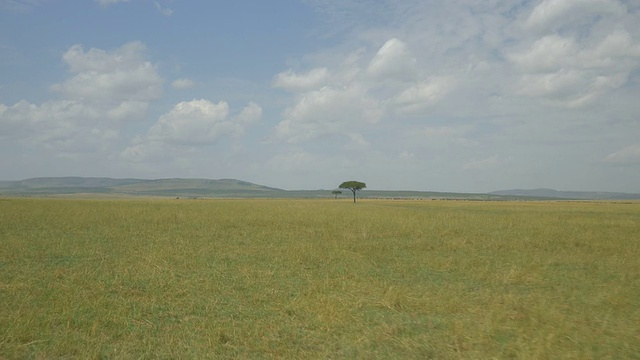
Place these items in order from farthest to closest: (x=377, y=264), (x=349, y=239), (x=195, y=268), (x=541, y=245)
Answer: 1. (x=349, y=239)
2. (x=541, y=245)
3. (x=377, y=264)
4. (x=195, y=268)

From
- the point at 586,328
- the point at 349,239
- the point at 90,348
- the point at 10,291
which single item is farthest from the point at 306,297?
the point at 349,239

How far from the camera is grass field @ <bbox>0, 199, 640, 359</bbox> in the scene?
7.59 meters

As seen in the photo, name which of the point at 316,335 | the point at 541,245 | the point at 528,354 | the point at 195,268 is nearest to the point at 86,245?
the point at 195,268

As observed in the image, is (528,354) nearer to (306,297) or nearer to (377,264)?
(306,297)

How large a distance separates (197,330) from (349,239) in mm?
14868

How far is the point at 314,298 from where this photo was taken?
10.7 m

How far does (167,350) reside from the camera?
7414mm

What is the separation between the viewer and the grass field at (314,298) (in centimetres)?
759

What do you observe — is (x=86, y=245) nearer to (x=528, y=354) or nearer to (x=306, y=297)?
(x=306, y=297)

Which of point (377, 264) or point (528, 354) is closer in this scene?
point (528, 354)

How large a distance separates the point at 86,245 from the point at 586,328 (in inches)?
705

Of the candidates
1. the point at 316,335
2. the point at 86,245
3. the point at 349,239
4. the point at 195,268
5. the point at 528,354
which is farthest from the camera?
the point at 349,239

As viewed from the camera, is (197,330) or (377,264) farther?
(377,264)

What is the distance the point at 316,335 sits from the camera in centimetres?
817
